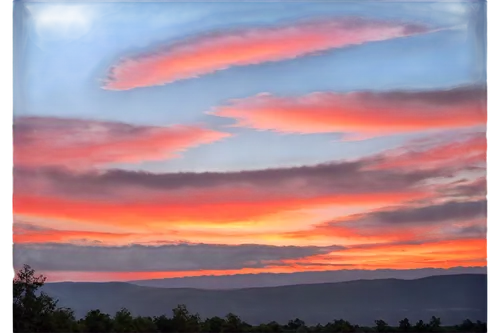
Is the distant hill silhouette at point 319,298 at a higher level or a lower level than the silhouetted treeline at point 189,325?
higher

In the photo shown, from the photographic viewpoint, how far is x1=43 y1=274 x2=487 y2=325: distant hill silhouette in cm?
1019

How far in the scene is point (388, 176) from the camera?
11.6 meters

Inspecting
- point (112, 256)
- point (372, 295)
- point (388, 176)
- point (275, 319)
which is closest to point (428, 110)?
point (388, 176)

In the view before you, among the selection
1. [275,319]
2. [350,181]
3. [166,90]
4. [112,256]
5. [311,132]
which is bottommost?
[275,319]

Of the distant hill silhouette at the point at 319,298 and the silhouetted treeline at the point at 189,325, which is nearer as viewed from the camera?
the silhouetted treeline at the point at 189,325

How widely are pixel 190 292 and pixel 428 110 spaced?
5.09 meters

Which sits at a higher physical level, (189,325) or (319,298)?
(319,298)

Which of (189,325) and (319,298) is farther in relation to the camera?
(319,298)

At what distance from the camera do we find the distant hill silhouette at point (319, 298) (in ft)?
33.4

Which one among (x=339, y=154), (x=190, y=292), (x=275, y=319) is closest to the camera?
(x=275, y=319)

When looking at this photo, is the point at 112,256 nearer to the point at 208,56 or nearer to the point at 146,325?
the point at 146,325

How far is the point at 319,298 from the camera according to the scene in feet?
35.1

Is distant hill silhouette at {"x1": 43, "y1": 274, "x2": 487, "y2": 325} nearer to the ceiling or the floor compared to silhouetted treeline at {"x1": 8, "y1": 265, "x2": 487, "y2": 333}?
nearer to the ceiling

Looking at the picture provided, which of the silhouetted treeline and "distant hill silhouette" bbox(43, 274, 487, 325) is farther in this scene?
"distant hill silhouette" bbox(43, 274, 487, 325)
